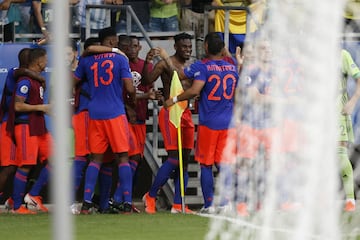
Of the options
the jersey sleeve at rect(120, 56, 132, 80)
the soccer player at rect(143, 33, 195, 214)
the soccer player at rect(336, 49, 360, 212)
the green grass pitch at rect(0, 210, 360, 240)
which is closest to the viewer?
the green grass pitch at rect(0, 210, 360, 240)

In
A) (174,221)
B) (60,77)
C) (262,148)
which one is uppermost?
(60,77)

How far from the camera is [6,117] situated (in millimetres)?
13297

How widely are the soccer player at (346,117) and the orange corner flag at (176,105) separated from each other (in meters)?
1.86

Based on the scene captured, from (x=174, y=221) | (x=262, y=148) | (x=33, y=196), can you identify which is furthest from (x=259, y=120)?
(x=33, y=196)

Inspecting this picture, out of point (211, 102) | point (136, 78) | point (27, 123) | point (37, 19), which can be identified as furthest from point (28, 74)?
point (211, 102)

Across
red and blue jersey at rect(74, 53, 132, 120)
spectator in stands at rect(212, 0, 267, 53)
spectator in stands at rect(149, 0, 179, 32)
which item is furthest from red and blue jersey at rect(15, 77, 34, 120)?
spectator in stands at rect(212, 0, 267, 53)

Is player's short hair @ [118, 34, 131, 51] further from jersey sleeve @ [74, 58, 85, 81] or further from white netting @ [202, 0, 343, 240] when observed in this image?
white netting @ [202, 0, 343, 240]

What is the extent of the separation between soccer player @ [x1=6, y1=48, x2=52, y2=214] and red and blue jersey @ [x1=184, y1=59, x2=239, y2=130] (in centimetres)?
165

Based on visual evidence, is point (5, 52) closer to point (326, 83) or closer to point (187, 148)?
point (187, 148)

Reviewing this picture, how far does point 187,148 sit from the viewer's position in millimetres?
13391

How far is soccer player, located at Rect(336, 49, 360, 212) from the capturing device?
1205 cm

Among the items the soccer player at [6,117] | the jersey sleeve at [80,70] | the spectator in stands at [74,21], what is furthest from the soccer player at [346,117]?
the spectator in stands at [74,21]

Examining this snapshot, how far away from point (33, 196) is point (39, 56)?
1.61m

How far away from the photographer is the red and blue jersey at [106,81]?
12.6 m
